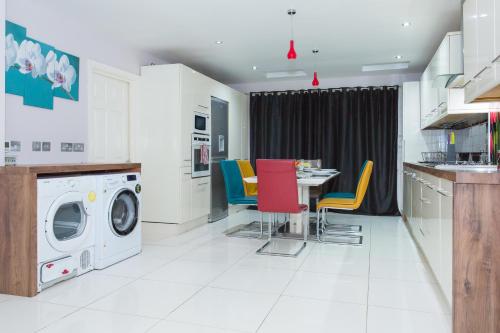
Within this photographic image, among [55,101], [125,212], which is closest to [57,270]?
[125,212]

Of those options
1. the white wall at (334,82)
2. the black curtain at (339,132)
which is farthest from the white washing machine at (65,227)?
the white wall at (334,82)

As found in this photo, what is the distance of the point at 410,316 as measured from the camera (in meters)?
2.31

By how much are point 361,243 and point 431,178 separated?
152 cm

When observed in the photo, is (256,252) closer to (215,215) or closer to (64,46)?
(215,215)

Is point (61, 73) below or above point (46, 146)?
above

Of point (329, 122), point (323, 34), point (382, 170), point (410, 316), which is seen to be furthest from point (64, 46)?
point (382, 170)

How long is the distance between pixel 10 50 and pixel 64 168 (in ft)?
4.00

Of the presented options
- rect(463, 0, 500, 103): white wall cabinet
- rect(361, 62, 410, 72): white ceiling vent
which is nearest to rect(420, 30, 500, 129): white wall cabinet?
rect(463, 0, 500, 103): white wall cabinet

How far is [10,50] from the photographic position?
10.7ft

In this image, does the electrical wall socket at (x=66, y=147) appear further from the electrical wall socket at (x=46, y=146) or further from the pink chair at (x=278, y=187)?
the pink chair at (x=278, y=187)

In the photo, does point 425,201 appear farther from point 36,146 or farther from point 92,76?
point 92,76

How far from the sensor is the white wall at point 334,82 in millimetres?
6426

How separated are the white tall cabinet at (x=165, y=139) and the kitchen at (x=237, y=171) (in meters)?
0.02

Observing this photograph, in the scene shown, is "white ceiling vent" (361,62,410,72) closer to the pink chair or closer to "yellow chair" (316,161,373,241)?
"yellow chair" (316,161,373,241)
